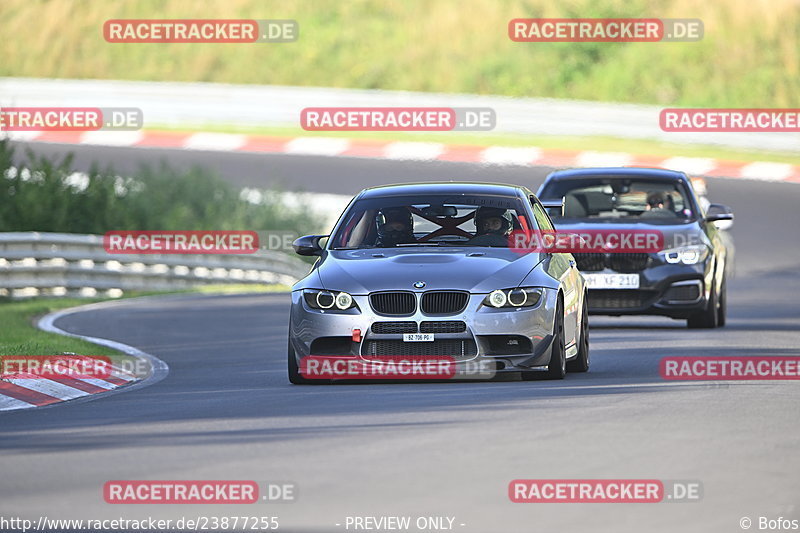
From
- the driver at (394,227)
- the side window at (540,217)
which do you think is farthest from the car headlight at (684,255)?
the driver at (394,227)

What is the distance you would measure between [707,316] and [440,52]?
109 feet

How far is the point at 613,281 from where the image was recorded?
17.8m

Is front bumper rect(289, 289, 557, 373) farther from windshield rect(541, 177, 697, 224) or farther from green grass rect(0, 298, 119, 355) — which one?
windshield rect(541, 177, 697, 224)

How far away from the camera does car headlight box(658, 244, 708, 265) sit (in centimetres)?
1786

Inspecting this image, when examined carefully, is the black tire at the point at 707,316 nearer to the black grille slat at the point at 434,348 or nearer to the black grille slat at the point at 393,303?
the black grille slat at the point at 434,348

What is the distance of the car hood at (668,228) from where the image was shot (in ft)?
58.9

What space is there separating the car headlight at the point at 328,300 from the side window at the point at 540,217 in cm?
183

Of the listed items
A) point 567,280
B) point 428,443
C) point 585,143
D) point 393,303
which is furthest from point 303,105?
point 428,443

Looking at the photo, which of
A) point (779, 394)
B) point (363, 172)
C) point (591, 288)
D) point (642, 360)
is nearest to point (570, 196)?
point (591, 288)

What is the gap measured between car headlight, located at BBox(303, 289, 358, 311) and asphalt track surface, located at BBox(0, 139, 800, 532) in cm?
54

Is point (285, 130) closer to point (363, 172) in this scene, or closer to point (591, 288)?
point (363, 172)

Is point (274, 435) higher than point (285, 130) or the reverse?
the reverse

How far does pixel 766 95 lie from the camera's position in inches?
1844

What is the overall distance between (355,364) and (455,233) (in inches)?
63.2
